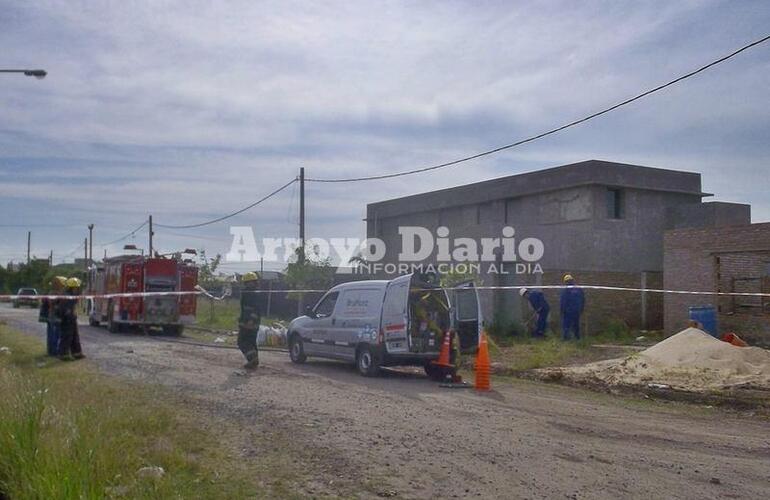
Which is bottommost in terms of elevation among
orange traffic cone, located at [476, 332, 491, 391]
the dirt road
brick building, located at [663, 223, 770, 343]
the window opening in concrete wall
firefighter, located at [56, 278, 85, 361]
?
the dirt road

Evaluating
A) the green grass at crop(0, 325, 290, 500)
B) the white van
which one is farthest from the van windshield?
the green grass at crop(0, 325, 290, 500)

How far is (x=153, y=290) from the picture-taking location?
28.7 m

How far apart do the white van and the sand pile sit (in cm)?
240

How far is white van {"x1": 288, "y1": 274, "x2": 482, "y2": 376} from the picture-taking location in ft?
53.2

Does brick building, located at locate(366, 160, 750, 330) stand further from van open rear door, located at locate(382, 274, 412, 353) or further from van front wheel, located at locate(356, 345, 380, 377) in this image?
van open rear door, located at locate(382, 274, 412, 353)

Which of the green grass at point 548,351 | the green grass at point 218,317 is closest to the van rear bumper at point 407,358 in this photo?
the green grass at point 548,351

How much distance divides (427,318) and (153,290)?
49.3 ft

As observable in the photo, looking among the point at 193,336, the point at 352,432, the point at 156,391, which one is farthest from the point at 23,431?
the point at 193,336

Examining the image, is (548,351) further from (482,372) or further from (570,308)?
(482,372)

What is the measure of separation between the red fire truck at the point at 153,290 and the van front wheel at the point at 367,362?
1310 cm

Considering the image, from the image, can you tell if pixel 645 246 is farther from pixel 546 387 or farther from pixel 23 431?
pixel 23 431

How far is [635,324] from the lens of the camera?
27.9 metres

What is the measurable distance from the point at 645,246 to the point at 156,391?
79.5ft

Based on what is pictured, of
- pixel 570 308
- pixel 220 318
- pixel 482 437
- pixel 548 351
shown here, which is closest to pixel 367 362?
pixel 548 351
